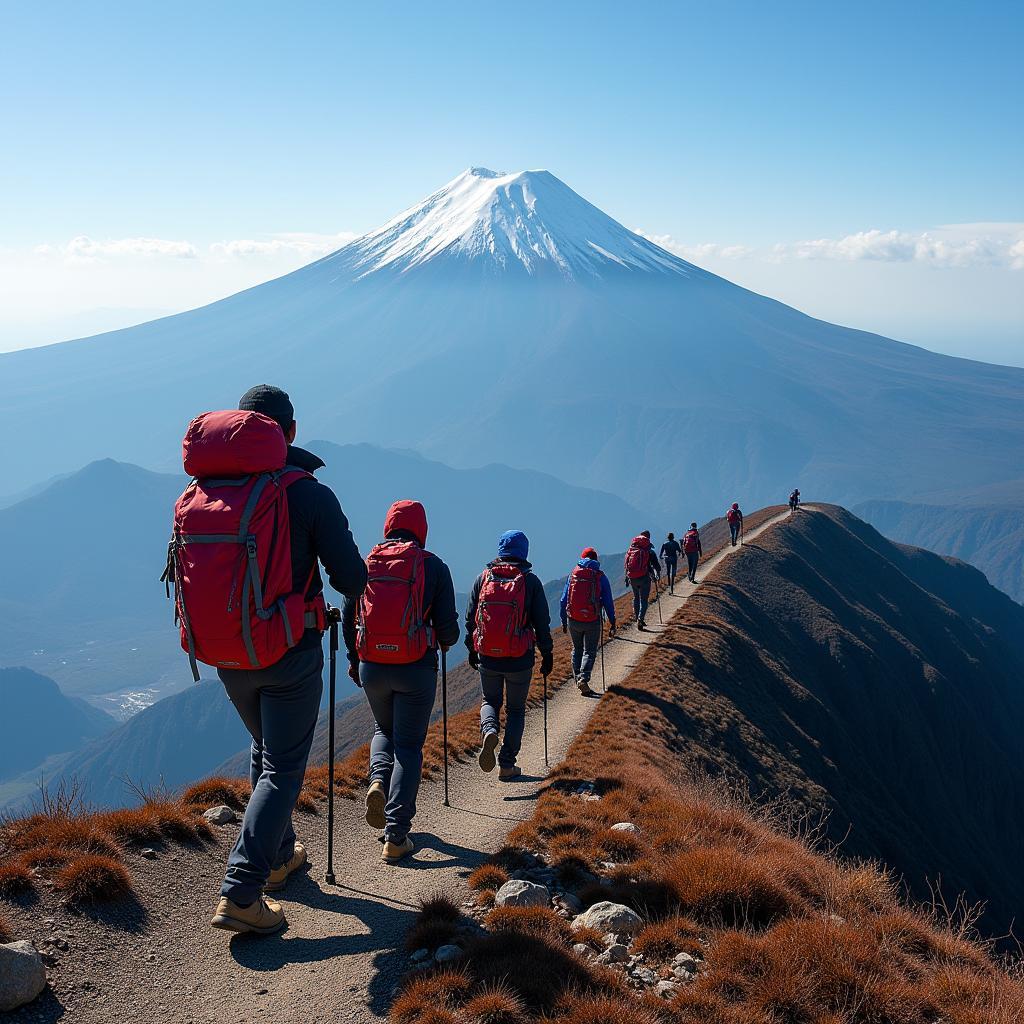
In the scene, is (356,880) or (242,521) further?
(356,880)

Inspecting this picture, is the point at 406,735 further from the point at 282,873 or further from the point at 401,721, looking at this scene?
the point at 282,873

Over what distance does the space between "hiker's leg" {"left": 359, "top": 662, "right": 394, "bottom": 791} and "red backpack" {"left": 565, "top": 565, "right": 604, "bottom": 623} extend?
26.1 feet

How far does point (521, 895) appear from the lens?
538 centimetres

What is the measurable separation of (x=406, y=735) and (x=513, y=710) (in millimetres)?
3152

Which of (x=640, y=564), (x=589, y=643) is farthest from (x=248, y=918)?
(x=640, y=564)

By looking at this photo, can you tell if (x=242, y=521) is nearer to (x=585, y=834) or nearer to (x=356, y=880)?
(x=356, y=880)

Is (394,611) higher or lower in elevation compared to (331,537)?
lower

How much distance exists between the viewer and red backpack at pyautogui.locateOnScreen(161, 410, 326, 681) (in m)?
4.19

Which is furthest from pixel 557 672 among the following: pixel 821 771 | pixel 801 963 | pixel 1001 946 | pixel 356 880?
pixel 1001 946

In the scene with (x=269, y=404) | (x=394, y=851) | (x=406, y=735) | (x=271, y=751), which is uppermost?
(x=269, y=404)

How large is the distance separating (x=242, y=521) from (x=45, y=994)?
273 cm

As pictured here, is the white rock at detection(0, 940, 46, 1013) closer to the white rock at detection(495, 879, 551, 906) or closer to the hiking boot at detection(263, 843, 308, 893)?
the hiking boot at detection(263, 843, 308, 893)

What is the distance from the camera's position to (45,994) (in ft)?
13.3

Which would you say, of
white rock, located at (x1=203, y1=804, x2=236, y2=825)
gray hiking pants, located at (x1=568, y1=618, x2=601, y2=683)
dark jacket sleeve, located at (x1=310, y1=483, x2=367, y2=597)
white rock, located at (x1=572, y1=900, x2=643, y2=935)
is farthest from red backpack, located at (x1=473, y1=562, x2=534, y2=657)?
gray hiking pants, located at (x1=568, y1=618, x2=601, y2=683)
